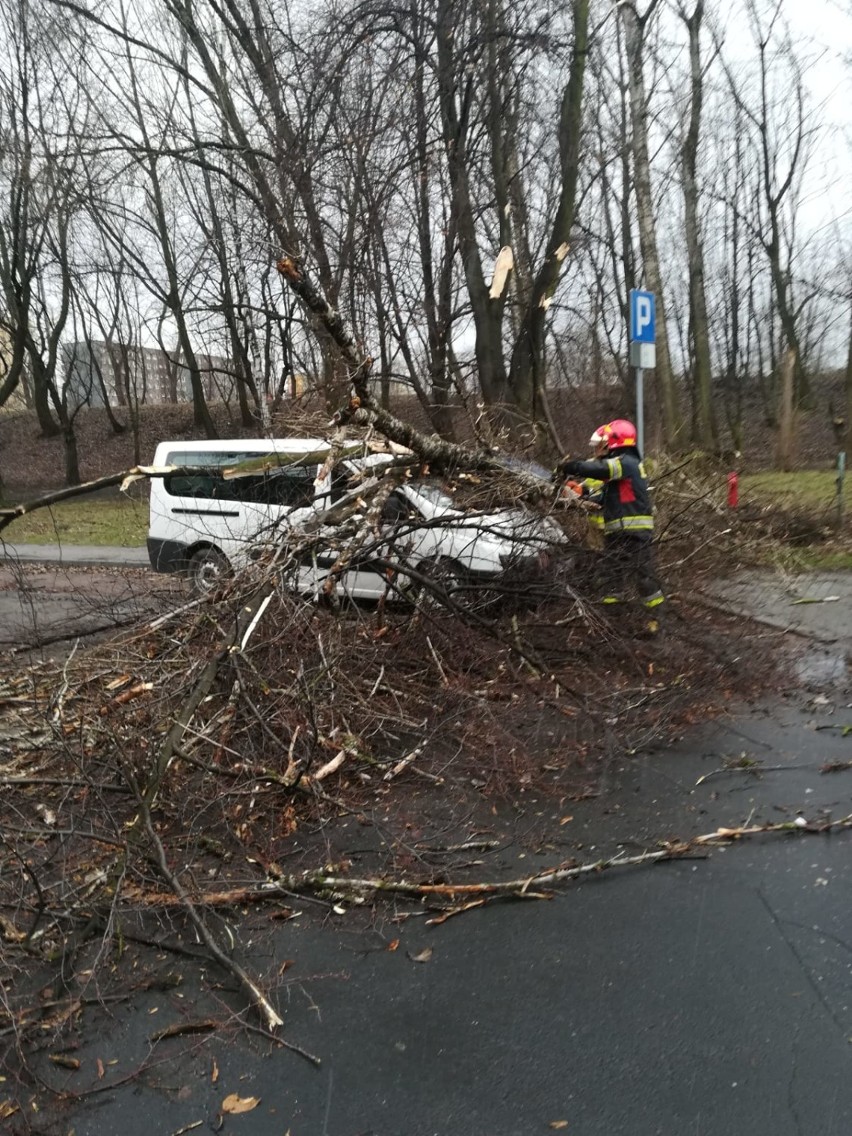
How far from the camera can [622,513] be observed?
273 inches

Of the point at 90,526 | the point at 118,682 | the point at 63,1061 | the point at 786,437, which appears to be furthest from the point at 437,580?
the point at 90,526

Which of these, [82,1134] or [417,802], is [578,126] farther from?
[82,1134]

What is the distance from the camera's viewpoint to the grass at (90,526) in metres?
17.8

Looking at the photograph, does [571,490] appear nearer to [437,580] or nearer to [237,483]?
[437,580]

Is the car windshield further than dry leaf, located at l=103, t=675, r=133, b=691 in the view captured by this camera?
Yes

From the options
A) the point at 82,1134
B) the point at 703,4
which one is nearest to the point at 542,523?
the point at 82,1134

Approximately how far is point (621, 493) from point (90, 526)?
649 inches

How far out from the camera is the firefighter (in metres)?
6.68

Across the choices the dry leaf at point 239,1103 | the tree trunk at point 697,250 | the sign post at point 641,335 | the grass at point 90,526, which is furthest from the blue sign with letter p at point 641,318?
the tree trunk at point 697,250

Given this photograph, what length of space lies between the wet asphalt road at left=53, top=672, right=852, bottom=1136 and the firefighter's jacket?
324 cm

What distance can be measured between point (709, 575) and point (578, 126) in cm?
903

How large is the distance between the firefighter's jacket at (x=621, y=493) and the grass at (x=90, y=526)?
10.1 meters

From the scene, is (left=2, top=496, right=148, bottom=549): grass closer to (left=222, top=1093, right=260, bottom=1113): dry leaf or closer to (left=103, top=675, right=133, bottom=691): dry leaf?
(left=103, top=675, right=133, bottom=691): dry leaf

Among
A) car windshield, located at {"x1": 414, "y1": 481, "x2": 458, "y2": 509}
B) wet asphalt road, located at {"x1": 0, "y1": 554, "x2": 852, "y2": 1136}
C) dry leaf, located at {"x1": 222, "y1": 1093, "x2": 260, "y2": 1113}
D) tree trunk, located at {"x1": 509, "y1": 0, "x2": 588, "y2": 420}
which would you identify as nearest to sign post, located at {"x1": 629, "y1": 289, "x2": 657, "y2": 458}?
car windshield, located at {"x1": 414, "y1": 481, "x2": 458, "y2": 509}
